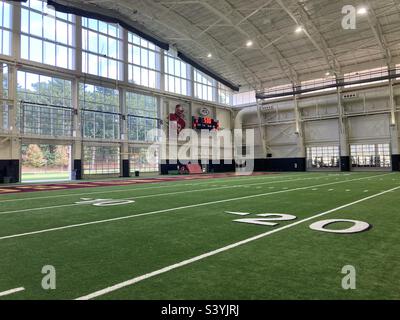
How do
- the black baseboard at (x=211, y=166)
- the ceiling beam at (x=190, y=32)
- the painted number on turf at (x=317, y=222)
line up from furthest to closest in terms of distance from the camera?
the black baseboard at (x=211, y=166), the ceiling beam at (x=190, y=32), the painted number on turf at (x=317, y=222)

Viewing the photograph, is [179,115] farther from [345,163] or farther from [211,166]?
[345,163]

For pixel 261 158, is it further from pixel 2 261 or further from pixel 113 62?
pixel 2 261

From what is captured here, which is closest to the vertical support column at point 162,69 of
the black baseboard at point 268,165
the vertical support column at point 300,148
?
the black baseboard at point 268,165

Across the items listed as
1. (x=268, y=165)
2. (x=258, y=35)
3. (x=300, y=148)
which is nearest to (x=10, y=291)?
(x=258, y=35)

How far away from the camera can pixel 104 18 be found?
22312 millimetres

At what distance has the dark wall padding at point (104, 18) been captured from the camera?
776 inches

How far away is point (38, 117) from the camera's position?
68.3ft

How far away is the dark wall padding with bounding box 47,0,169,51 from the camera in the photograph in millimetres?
19711

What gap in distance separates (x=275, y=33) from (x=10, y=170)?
20.1 m

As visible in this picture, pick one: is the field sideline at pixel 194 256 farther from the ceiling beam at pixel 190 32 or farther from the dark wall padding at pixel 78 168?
the ceiling beam at pixel 190 32

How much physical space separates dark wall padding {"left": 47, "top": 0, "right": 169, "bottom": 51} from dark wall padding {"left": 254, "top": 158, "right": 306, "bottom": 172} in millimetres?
15092

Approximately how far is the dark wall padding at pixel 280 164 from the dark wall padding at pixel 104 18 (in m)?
15.1

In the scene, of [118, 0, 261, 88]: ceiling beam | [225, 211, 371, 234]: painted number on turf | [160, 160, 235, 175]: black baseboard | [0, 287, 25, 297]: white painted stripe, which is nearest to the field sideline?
[0, 287, 25, 297]: white painted stripe

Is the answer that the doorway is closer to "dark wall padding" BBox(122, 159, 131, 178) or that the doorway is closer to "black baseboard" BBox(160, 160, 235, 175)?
"dark wall padding" BBox(122, 159, 131, 178)
